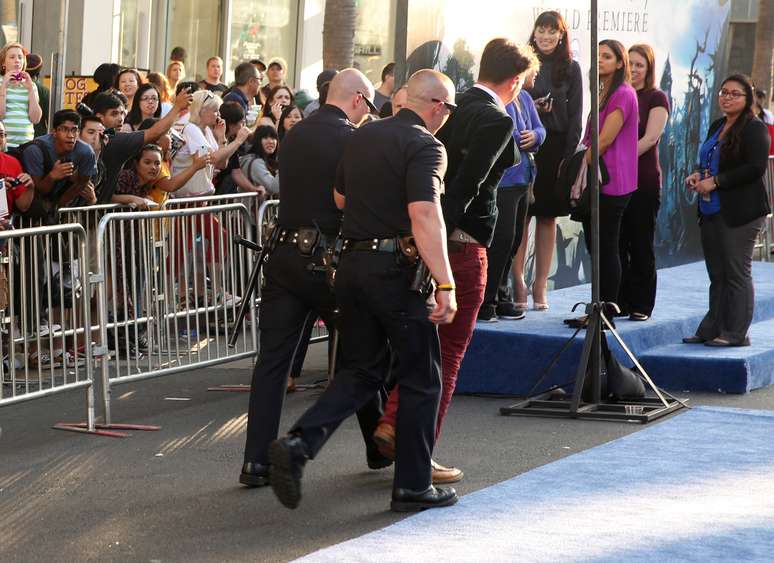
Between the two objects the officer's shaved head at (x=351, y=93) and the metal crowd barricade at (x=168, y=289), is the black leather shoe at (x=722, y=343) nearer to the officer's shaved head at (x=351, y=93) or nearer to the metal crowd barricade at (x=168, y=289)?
the metal crowd barricade at (x=168, y=289)

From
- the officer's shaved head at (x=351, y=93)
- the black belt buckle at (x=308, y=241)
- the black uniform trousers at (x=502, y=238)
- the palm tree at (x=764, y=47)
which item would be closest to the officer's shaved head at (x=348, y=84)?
the officer's shaved head at (x=351, y=93)

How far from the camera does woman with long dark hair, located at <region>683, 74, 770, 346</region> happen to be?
1024cm

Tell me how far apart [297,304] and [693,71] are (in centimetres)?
900

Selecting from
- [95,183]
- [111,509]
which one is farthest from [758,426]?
[95,183]

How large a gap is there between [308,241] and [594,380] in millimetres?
2683

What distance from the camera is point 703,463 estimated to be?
299 inches

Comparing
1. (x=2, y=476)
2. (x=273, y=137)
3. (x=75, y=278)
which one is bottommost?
(x=2, y=476)

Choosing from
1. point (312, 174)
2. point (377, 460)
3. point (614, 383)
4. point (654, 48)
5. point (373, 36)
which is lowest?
point (377, 460)

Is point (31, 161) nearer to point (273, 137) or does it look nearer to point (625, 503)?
point (273, 137)

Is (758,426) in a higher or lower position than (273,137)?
lower

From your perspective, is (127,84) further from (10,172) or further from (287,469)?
(287,469)

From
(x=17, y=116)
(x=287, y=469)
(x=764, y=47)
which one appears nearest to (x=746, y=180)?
(x=287, y=469)

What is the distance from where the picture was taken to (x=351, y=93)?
7492mm

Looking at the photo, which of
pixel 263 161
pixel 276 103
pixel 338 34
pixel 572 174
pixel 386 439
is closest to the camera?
pixel 386 439
